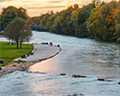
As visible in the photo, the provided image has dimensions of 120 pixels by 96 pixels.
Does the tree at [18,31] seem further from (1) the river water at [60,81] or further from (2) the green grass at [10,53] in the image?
(1) the river water at [60,81]

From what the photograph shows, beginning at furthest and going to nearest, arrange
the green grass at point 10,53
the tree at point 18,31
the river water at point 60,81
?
the tree at point 18,31 → the green grass at point 10,53 → the river water at point 60,81

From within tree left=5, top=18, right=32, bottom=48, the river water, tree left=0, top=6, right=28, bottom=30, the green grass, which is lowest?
the river water

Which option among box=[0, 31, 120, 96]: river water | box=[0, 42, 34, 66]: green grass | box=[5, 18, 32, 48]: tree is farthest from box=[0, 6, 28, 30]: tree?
box=[0, 31, 120, 96]: river water

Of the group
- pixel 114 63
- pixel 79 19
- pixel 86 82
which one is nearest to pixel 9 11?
pixel 79 19

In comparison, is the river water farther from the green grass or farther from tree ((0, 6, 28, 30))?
tree ((0, 6, 28, 30))

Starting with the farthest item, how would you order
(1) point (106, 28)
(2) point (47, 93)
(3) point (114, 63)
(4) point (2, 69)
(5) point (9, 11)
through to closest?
(5) point (9, 11), (1) point (106, 28), (3) point (114, 63), (4) point (2, 69), (2) point (47, 93)

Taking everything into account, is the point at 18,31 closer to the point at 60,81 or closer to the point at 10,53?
the point at 10,53

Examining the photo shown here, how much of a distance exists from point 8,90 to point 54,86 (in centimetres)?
499

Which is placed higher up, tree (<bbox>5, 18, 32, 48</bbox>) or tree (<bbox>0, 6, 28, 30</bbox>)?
tree (<bbox>0, 6, 28, 30</bbox>)

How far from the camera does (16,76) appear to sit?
97.9 feet

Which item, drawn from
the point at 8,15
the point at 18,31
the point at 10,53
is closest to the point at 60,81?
the point at 10,53

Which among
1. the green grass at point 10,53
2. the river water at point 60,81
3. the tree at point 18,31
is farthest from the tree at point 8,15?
the river water at point 60,81

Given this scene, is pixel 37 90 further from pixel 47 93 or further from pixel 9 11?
pixel 9 11

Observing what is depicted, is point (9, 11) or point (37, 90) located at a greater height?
point (9, 11)
